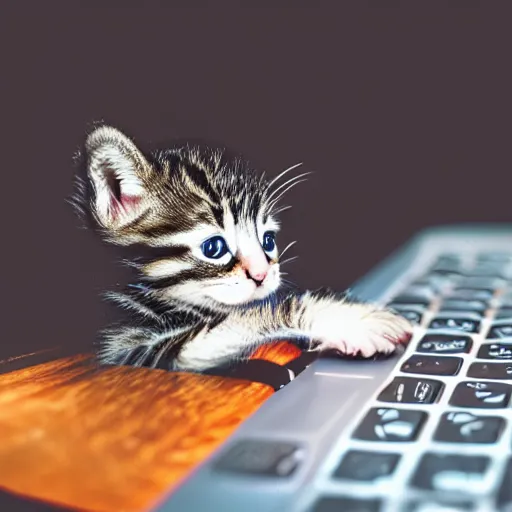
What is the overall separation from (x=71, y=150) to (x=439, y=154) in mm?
554

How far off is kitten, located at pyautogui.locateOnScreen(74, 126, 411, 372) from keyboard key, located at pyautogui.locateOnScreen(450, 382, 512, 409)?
0.25ft

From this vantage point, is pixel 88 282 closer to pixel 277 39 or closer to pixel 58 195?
pixel 58 195

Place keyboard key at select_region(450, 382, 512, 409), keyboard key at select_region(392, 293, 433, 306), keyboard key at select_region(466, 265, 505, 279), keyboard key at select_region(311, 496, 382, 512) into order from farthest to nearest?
keyboard key at select_region(466, 265, 505, 279) → keyboard key at select_region(392, 293, 433, 306) → keyboard key at select_region(450, 382, 512, 409) → keyboard key at select_region(311, 496, 382, 512)

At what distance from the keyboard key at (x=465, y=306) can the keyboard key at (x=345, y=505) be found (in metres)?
0.31

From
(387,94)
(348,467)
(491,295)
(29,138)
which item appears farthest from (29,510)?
(387,94)

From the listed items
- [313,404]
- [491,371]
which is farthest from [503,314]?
[313,404]

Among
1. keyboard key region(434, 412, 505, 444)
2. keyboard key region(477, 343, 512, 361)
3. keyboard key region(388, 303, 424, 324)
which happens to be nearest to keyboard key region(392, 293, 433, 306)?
keyboard key region(388, 303, 424, 324)

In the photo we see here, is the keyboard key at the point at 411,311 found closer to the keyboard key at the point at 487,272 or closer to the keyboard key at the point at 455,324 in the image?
the keyboard key at the point at 455,324

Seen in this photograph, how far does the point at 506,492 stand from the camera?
30 cm

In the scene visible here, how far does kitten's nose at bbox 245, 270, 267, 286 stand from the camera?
46cm

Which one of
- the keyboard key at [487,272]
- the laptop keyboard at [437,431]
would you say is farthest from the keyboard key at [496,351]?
the keyboard key at [487,272]

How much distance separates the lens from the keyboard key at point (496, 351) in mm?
469

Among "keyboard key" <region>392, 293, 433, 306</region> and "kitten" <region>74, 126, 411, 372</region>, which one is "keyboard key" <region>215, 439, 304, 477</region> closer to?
"kitten" <region>74, 126, 411, 372</region>

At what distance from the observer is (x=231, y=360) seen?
47 centimetres
